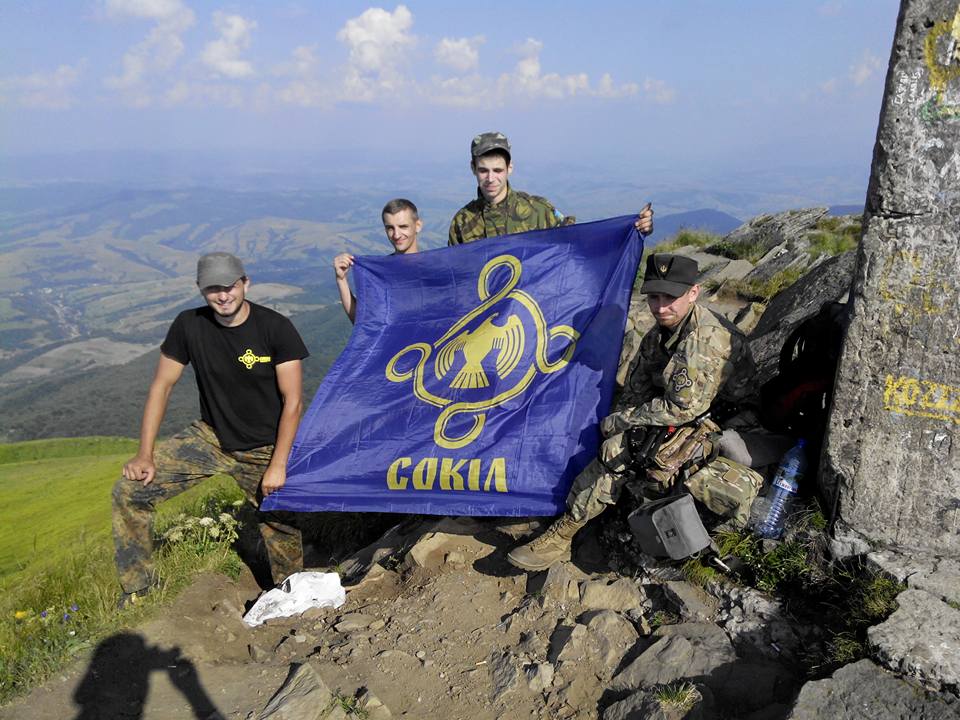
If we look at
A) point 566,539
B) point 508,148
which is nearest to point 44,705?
point 566,539

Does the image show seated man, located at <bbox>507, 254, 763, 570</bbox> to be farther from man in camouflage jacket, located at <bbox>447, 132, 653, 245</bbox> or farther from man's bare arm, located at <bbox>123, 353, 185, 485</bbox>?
man's bare arm, located at <bbox>123, 353, 185, 485</bbox>

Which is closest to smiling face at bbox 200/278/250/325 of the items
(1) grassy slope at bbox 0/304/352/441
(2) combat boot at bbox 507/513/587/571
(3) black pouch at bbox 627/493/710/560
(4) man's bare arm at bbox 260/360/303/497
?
(4) man's bare arm at bbox 260/360/303/497

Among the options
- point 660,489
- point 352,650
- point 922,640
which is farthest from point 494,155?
point 922,640

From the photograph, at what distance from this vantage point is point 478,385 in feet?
22.6

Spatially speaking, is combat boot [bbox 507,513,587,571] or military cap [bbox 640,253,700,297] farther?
combat boot [bbox 507,513,587,571]

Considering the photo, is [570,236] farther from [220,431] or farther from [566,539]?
[220,431]

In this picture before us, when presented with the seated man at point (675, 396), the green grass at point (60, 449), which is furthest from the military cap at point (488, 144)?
the green grass at point (60, 449)

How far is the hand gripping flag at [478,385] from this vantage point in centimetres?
628

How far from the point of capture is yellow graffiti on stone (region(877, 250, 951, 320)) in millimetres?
4535

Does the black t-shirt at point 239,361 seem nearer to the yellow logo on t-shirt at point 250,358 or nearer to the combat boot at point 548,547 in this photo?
the yellow logo on t-shirt at point 250,358

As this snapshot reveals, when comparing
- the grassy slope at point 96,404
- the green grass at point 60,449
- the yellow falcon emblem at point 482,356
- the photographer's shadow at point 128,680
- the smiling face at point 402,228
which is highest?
the smiling face at point 402,228

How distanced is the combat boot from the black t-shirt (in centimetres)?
273

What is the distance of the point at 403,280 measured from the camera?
8.09m

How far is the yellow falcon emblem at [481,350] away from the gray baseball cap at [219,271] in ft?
7.87
